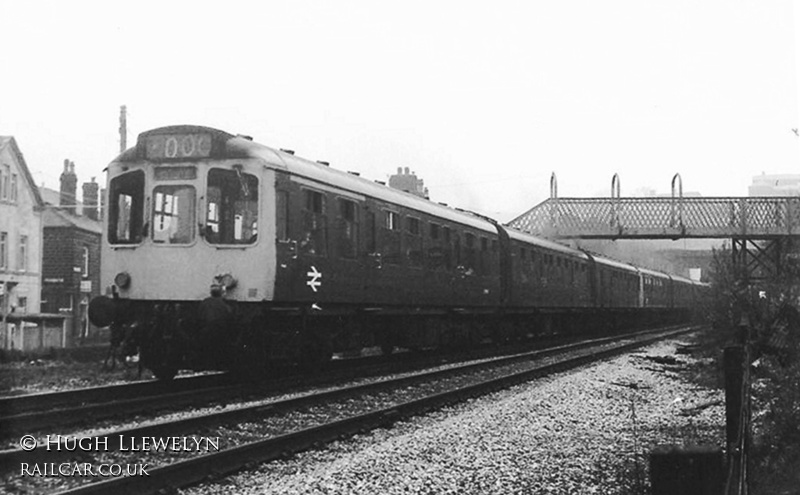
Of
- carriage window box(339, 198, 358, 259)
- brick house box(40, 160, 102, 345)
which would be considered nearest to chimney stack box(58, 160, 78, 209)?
brick house box(40, 160, 102, 345)

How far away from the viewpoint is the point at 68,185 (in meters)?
45.3

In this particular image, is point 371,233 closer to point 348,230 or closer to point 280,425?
point 348,230

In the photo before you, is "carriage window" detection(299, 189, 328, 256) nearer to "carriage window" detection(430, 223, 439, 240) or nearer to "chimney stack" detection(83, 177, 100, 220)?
"carriage window" detection(430, 223, 439, 240)

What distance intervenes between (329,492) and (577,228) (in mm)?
29189

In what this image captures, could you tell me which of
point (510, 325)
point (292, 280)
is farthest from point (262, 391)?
point (510, 325)

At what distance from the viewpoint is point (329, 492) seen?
6.23 m

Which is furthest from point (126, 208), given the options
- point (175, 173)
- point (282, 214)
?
point (282, 214)

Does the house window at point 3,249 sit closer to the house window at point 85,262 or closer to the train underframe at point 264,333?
the house window at point 85,262

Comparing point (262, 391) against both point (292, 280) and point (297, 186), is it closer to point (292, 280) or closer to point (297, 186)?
point (292, 280)

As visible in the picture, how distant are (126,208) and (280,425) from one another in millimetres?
4602

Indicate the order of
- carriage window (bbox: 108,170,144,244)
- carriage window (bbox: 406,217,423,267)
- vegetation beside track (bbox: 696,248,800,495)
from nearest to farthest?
vegetation beside track (bbox: 696,248,800,495), carriage window (bbox: 108,170,144,244), carriage window (bbox: 406,217,423,267)

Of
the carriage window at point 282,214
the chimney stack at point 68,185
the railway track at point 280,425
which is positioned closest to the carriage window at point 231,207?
the carriage window at point 282,214

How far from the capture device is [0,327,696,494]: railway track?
618 cm

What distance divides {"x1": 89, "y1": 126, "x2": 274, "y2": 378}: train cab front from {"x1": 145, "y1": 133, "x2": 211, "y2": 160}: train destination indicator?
0.01 metres
